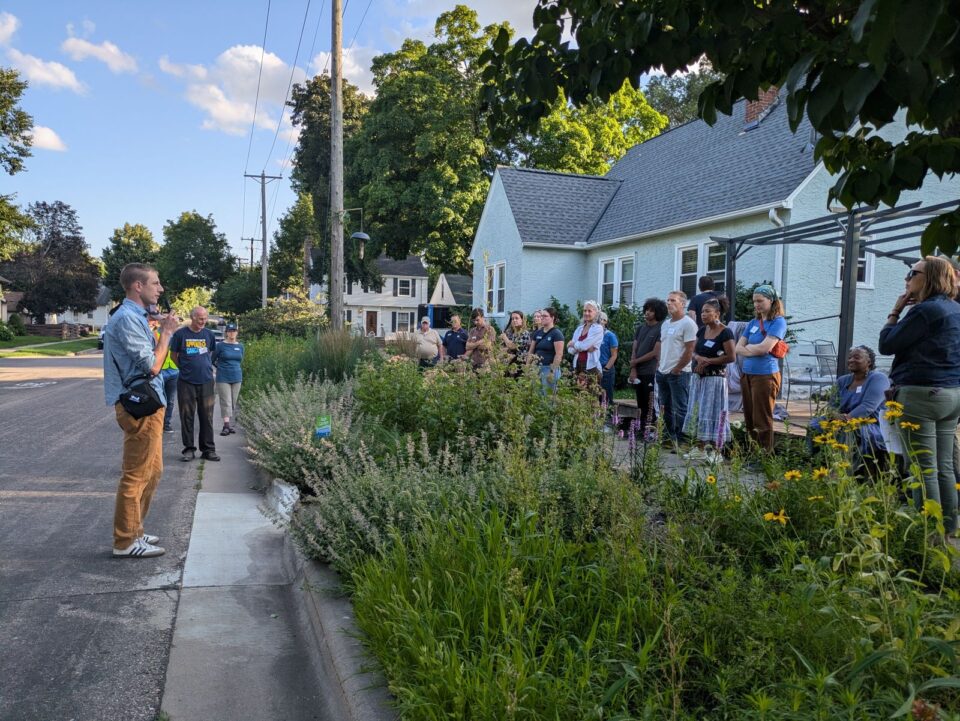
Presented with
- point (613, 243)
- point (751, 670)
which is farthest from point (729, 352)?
point (613, 243)

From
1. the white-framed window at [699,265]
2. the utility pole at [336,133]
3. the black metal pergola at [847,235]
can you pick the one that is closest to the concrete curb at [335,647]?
the black metal pergola at [847,235]

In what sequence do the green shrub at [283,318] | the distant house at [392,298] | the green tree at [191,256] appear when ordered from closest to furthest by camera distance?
the green shrub at [283,318], the distant house at [392,298], the green tree at [191,256]

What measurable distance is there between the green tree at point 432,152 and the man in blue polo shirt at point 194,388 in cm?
2275

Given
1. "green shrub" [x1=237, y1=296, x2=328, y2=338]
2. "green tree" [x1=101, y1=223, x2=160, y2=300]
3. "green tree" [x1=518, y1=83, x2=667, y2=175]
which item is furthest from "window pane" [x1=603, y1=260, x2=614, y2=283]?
"green tree" [x1=101, y1=223, x2=160, y2=300]

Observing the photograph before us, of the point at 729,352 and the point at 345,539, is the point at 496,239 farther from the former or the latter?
the point at 345,539

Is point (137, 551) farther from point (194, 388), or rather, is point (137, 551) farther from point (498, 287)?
point (498, 287)

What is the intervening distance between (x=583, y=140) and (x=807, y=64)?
1237 inches

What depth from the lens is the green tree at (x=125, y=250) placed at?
3155 inches

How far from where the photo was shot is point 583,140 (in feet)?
103

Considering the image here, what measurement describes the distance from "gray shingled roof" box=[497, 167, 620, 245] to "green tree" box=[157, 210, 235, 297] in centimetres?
5782

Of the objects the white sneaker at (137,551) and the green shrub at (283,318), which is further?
the green shrub at (283,318)

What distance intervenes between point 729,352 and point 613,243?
13575 millimetres

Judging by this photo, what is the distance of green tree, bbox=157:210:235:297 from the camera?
72.6 meters

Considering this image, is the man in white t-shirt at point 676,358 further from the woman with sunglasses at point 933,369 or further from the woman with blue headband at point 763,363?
the woman with sunglasses at point 933,369
